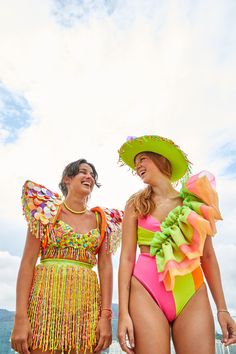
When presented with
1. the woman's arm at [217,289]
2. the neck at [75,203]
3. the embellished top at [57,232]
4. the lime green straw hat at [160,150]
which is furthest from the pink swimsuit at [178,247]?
the neck at [75,203]

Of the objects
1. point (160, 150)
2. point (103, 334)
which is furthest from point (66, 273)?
point (160, 150)

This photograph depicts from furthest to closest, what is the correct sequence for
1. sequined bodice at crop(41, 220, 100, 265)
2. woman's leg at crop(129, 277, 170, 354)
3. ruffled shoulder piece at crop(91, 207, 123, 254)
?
ruffled shoulder piece at crop(91, 207, 123, 254) → sequined bodice at crop(41, 220, 100, 265) → woman's leg at crop(129, 277, 170, 354)

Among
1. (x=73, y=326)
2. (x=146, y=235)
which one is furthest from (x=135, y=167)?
(x=73, y=326)

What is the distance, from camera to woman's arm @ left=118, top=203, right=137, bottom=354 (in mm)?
2125

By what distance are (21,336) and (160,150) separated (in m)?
1.73

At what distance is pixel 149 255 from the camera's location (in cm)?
241

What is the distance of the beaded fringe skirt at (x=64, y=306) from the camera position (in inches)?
97.1

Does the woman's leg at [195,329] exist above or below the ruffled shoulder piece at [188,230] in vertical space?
below

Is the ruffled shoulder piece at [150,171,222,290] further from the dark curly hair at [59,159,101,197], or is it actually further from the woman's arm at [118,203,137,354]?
the dark curly hair at [59,159,101,197]

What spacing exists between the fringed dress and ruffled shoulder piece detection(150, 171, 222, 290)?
0.65 meters

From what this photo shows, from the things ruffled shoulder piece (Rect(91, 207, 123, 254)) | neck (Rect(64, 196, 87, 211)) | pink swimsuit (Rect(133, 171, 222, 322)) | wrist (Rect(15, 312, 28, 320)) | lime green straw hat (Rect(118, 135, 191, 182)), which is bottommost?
wrist (Rect(15, 312, 28, 320))

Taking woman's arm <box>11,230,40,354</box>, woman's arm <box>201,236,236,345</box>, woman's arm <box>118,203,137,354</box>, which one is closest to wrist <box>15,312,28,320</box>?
woman's arm <box>11,230,40,354</box>

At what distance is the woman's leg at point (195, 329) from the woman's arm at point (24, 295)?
1.04 metres

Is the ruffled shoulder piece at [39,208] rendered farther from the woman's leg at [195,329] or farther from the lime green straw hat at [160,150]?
the woman's leg at [195,329]
